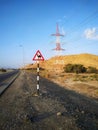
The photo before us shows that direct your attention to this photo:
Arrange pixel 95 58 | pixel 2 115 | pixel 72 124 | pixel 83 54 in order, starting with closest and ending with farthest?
pixel 72 124, pixel 2 115, pixel 95 58, pixel 83 54

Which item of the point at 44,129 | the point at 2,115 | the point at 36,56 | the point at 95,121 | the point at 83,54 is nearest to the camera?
the point at 44,129

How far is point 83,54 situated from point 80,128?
162 meters

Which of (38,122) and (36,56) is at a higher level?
(36,56)

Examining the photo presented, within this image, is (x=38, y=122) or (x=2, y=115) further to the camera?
(x=2, y=115)

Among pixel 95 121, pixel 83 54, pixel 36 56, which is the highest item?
pixel 83 54

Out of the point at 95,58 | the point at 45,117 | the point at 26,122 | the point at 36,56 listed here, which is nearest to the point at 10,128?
the point at 26,122

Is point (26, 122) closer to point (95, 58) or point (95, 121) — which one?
point (95, 121)

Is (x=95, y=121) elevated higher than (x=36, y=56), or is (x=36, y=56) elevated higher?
(x=36, y=56)

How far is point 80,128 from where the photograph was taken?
5.98 m

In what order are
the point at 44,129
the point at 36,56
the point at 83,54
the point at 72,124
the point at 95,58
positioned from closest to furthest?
the point at 44,129 < the point at 72,124 < the point at 36,56 < the point at 95,58 < the point at 83,54

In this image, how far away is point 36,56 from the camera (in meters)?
14.5

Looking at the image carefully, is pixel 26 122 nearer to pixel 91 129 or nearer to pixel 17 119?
pixel 17 119

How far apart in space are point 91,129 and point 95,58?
502 feet

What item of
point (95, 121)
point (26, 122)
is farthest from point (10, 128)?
point (95, 121)
